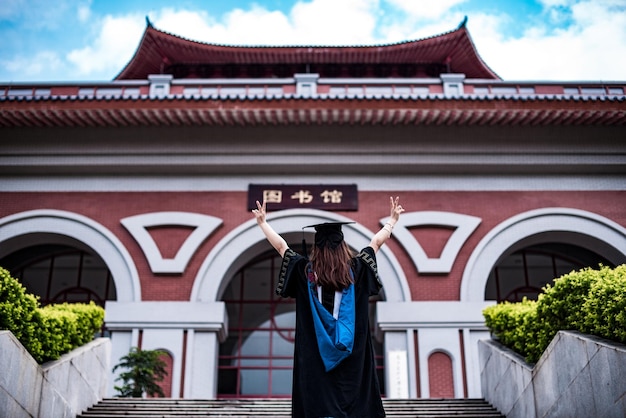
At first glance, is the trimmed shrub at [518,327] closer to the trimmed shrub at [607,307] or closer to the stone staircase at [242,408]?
the stone staircase at [242,408]

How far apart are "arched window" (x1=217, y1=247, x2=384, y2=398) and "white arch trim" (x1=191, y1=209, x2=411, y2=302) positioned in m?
1.25

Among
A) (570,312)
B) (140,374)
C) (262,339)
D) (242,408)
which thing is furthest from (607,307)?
(262,339)

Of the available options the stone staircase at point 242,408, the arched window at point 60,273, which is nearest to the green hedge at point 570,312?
the stone staircase at point 242,408

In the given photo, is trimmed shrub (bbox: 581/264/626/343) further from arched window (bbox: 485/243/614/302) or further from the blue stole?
arched window (bbox: 485/243/614/302)

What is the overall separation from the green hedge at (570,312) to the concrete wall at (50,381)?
482 centimetres

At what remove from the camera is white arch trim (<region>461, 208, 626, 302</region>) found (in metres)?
12.7

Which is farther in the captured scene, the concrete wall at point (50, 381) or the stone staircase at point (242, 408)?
the stone staircase at point (242, 408)

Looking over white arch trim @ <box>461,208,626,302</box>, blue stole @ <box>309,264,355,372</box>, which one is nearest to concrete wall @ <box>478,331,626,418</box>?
blue stole @ <box>309,264,355,372</box>

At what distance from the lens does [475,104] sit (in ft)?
40.3

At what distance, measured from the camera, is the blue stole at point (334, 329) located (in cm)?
444

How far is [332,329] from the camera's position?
452 cm

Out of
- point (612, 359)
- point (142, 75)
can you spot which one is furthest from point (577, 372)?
point (142, 75)

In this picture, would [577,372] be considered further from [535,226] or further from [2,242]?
[2,242]

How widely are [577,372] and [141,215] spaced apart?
29.0ft
